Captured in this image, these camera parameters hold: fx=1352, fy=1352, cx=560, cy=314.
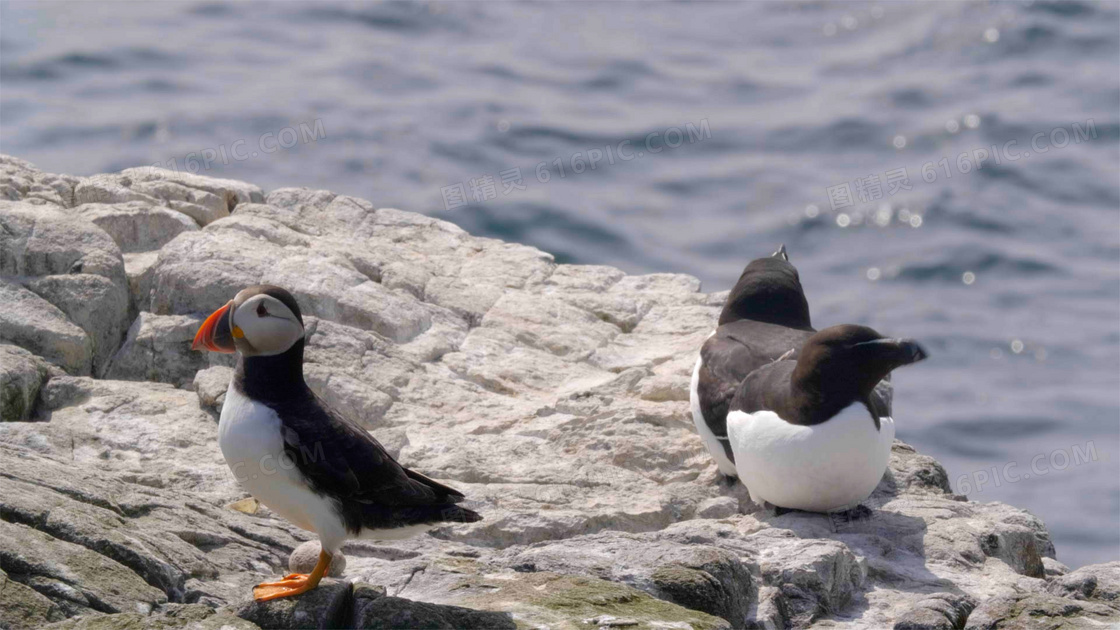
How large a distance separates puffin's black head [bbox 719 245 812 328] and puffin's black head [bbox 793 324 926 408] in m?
2.05

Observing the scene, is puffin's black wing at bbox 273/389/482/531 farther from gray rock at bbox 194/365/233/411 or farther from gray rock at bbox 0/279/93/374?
gray rock at bbox 0/279/93/374

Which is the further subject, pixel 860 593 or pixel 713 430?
pixel 713 430

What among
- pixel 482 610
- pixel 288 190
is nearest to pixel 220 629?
pixel 482 610

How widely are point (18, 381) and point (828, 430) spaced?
4.81m

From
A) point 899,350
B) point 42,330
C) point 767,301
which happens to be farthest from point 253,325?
point 767,301

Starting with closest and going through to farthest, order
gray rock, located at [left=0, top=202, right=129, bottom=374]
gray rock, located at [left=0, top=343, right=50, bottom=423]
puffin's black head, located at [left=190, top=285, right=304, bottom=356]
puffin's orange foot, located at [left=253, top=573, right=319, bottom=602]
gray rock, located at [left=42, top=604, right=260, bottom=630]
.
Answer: gray rock, located at [left=42, top=604, right=260, bottom=630], puffin's orange foot, located at [left=253, top=573, right=319, bottom=602], puffin's black head, located at [left=190, top=285, right=304, bottom=356], gray rock, located at [left=0, top=343, right=50, bottom=423], gray rock, located at [left=0, top=202, right=129, bottom=374]

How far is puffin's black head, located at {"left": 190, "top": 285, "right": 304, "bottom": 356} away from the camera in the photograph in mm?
6215

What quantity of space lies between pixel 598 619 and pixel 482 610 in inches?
19.0

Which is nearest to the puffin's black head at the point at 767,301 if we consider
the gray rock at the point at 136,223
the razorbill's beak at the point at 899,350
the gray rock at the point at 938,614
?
the razorbill's beak at the point at 899,350

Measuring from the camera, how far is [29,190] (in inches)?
403

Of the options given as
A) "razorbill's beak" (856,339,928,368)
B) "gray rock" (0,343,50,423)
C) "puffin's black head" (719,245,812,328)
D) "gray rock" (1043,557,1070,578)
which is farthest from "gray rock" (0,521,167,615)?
"puffin's black head" (719,245,812,328)

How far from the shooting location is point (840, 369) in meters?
7.88

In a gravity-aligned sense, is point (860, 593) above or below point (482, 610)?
below

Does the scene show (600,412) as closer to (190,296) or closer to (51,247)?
(190,296)
